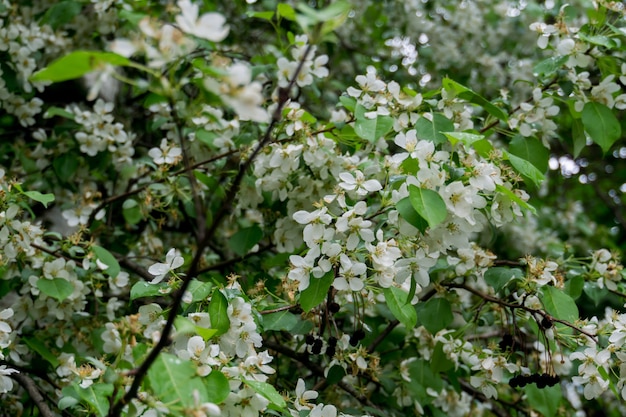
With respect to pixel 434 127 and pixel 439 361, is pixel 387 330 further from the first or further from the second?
pixel 434 127

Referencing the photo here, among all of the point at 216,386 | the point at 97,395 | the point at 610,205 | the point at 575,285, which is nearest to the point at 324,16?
the point at 216,386

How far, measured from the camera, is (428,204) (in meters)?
1.54

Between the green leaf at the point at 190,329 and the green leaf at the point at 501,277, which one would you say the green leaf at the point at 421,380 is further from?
the green leaf at the point at 190,329

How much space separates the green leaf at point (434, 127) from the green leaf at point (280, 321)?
63 cm

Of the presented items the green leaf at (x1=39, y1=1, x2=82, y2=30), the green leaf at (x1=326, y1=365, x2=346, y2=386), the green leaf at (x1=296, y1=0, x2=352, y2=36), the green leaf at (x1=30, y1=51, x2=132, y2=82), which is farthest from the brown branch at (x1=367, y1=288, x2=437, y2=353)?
the green leaf at (x1=39, y1=1, x2=82, y2=30)

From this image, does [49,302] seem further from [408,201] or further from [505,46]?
[505,46]

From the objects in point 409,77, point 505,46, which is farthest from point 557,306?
point 505,46

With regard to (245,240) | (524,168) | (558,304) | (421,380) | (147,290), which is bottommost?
(421,380)

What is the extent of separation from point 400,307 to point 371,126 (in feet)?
1.73

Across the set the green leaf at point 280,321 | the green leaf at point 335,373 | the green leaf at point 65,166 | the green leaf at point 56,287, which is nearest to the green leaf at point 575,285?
the green leaf at point 335,373

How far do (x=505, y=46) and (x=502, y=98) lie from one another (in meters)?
2.79

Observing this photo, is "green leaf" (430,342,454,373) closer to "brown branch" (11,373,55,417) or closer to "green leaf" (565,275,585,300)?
"green leaf" (565,275,585,300)

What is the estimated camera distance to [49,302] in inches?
91.0

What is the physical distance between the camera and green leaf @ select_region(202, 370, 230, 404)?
4.55ft
